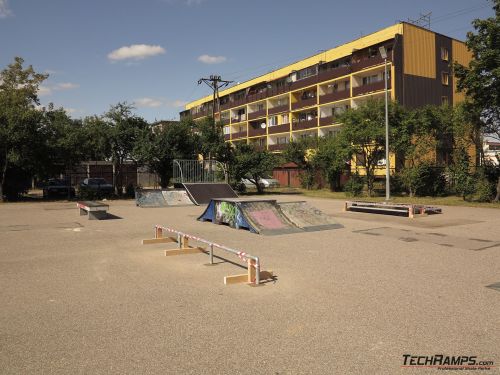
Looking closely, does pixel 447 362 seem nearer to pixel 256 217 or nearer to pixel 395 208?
pixel 256 217

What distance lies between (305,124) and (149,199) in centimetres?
3241

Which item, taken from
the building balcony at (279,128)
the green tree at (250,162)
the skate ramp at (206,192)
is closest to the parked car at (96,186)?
the skate ramp at (206,192)

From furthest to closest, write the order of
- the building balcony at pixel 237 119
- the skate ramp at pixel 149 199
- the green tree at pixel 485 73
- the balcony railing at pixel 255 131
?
1. the building balcony at pixel 237 119
2. the balcony railing at pixel 255 131
3. the skate ramp at pixel 149 199
4. the green tree at pixel 485 73

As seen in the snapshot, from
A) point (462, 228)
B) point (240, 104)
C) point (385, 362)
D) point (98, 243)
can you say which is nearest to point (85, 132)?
point (98, 243)

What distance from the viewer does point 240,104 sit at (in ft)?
223

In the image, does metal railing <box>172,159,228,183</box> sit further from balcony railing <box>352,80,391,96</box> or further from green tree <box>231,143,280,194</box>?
balcony railing <box>352,80,391,96</box>

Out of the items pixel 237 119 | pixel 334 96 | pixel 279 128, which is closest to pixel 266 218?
pixel 334 96

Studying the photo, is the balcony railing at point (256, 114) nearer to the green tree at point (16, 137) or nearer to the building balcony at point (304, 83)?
the building balcony at point (304, 83)

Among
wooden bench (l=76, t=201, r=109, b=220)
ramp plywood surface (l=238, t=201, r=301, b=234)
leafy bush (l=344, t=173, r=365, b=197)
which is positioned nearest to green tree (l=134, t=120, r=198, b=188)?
wooden bench (l=76, t=201, r=109, b=220)

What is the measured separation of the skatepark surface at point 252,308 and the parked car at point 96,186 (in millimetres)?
17824

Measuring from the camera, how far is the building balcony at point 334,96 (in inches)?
1762

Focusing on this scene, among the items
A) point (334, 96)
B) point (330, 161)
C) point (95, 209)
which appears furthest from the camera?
point (334, 96)

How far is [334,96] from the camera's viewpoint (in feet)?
153

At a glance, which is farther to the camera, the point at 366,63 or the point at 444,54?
the point at 444,54
